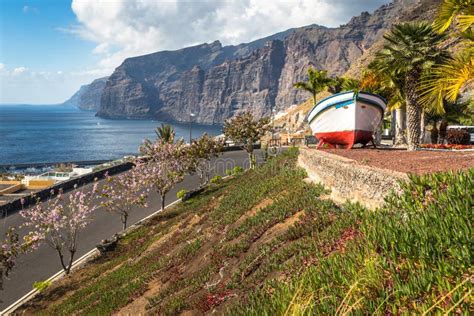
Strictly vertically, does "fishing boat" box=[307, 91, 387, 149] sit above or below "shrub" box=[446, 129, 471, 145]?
above

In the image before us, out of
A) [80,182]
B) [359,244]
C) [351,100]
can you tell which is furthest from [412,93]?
[80,182]

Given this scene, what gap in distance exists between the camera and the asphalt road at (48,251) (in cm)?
2005

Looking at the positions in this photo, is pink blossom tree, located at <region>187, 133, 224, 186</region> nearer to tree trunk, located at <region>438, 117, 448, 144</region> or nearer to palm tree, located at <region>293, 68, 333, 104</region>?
palm tree, located at <region>293, 68, 333, 104</region>

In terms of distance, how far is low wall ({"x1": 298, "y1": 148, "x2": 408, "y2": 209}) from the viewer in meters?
9.69

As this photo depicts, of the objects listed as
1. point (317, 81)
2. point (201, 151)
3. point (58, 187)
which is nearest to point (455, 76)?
point (201, 151)

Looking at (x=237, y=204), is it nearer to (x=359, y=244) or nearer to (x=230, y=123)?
(x=359, y=244)

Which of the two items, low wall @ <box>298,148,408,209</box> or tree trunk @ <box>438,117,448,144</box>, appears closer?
low wall @ <box>298,148,408,209</box>

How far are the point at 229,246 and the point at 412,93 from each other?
49.1 ft

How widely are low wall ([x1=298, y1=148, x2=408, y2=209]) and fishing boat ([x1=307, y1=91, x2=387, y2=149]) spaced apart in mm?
4166

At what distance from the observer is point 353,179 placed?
37.4 feet

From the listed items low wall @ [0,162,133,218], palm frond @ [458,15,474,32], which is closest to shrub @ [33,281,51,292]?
low wall @ [0,162,133,218]

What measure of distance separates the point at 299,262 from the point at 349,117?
12.0 meters

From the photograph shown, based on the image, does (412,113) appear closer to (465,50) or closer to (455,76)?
(465,50)

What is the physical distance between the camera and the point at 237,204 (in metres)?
19.5
